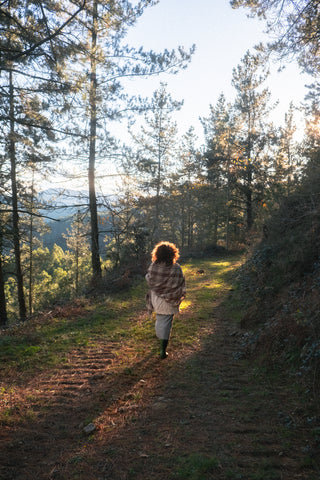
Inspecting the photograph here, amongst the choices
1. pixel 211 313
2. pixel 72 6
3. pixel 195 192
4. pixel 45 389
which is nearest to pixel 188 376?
pixel 45 389

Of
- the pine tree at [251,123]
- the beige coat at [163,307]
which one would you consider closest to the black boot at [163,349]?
the beige coat at [163,307]

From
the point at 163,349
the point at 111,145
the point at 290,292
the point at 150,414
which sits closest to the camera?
the point at 150,414

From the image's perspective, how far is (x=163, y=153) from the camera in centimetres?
2659

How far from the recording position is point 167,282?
5.75 m

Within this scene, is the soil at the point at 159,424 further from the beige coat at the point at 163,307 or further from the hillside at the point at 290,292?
the beige coat at the point at 163,307

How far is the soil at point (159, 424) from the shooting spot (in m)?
2.68

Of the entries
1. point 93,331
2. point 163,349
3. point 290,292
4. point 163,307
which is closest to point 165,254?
point 163,307

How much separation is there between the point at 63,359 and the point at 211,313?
4501 mm

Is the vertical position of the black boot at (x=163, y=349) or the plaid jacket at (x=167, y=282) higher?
the plaid jacket at (x=167, y=282)

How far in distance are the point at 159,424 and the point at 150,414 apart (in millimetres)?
276

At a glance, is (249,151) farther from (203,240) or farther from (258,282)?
(258,282)

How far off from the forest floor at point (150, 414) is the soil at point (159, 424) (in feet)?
0.04

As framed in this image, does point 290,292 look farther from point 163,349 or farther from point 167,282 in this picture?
point 163,349

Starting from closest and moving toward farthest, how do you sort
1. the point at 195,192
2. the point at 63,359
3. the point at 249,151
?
1. the point at 63,359
2. the point at 249,151
3. the point at 195,192
